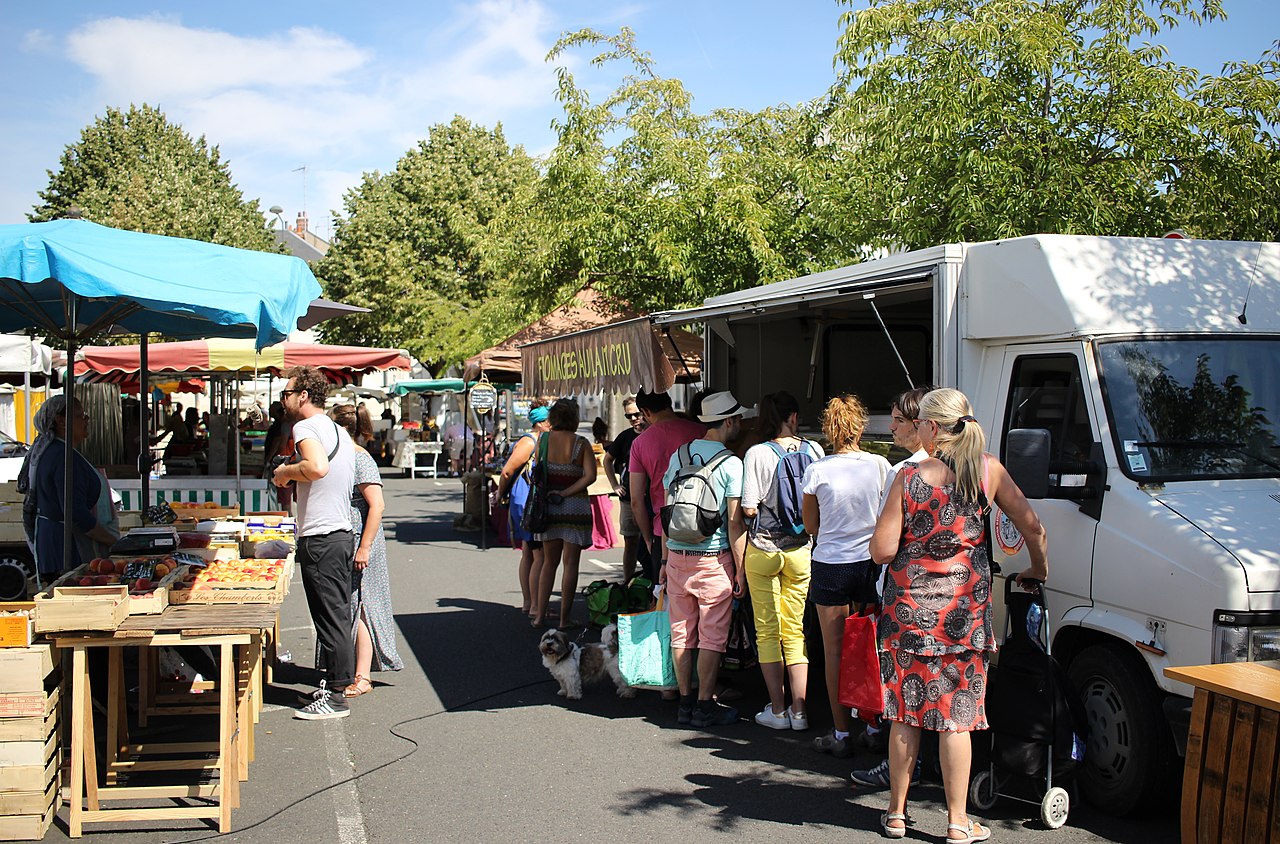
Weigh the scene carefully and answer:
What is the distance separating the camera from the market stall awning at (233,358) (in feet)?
38.2

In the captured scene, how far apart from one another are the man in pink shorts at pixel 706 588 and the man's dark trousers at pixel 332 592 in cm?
197

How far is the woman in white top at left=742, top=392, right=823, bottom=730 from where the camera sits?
19.6ft

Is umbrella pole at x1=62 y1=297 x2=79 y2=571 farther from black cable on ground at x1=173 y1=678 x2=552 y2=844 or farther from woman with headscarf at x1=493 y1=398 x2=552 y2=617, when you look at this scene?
woman with headscarf at x1=493 y1=398 x2=552 y2=617

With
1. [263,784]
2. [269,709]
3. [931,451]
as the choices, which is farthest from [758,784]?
[269,709]

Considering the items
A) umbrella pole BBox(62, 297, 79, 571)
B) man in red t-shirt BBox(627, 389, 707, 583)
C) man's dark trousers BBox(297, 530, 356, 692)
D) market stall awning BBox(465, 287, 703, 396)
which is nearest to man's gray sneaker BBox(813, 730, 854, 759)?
man in red t-shirt BBox(627, 389, 707, 583)

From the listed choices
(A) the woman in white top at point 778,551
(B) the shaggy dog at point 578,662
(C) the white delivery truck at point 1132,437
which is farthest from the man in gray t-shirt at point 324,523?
(C) the white delivery truck at point 1132,437

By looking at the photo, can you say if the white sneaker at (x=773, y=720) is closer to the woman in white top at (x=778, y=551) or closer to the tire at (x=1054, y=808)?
the woman in white top at (x=778, y=551)

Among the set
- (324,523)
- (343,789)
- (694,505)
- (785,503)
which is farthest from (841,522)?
(324,523)

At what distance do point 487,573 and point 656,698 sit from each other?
5.59m

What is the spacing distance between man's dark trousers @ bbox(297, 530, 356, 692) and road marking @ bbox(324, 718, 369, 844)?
0.35 m

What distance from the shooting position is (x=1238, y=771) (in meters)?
3.48

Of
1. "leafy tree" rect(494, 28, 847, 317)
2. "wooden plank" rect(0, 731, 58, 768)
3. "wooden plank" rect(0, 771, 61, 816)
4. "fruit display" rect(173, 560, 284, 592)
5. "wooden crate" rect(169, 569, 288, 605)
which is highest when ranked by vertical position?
"leafy tree" rect(494, 28, 847, 317)

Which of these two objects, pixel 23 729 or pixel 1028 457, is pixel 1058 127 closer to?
pixel 1028 457

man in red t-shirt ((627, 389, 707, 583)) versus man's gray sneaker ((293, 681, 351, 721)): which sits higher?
man in red t-shirt ((627, 389, 707, 583))
